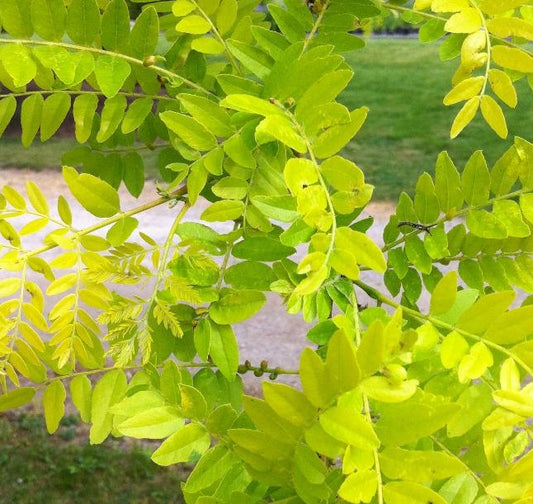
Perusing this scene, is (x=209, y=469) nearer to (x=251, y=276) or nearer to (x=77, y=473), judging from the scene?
(x=251, y=276)

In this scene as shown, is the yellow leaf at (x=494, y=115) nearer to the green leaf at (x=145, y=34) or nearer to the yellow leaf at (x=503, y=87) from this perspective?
the yellow leaf at (x=503, y=87)

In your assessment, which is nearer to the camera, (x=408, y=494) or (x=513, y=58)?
(x=408, y=494)

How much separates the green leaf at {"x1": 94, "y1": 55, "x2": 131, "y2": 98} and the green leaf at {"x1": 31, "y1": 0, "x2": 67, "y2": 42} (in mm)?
35

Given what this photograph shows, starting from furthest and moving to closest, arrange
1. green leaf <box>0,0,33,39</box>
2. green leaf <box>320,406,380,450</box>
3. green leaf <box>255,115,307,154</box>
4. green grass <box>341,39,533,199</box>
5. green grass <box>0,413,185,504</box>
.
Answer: green grass <box>341,39,533,199</box> < green grass <box>0,413,185,504</box> < green leaf <box>0,0,33,39</box> < green leaf <box>255,115,307,154</box> < green leaf <box>320,406,380,450</box>

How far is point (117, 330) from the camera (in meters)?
0.43

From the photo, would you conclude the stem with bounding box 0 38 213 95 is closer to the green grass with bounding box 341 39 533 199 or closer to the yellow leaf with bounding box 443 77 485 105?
the yellow leaf with bounding box 443 77 485 105

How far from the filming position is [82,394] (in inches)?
20.0

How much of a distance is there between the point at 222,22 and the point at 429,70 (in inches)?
263

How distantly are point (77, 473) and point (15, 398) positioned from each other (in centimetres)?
189

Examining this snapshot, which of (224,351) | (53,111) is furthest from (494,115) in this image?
(53,111)

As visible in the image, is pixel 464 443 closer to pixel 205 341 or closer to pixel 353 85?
pixel 205 341

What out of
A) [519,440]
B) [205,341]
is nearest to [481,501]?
[519,440]

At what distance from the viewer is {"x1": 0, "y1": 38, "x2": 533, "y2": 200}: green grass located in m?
4.89

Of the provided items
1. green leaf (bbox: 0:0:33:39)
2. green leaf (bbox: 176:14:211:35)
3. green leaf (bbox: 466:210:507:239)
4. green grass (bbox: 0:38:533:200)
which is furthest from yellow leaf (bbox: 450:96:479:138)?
green grass (bbox: 0:38:533:200)
